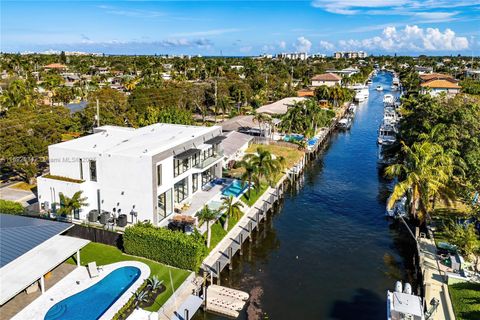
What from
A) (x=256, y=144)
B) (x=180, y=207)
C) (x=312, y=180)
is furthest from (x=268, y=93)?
(x=180, y=207)

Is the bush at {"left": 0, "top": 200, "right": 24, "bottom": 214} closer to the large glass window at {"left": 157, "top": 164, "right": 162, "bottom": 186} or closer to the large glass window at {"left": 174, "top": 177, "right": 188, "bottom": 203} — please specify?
the large glass window at {"left": 157, "top": 164, "right": 162, "bottom": 186}

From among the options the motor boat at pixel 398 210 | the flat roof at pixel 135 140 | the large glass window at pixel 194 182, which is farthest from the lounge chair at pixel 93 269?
the motor boat at pixel 398 210

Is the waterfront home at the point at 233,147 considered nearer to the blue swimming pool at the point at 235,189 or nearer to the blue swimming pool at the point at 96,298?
the blue swimming pool at the point at 235,189

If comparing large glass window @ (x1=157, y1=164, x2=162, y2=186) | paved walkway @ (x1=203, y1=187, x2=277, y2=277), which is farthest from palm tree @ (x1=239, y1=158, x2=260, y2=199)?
large glass window @ (x1=157, y1=164, x2=162, y2=186)

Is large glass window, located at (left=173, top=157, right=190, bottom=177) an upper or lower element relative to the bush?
upper

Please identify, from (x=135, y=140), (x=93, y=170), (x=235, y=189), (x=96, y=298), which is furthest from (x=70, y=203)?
(x=235, y=189)

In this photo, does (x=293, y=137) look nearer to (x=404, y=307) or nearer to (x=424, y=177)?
(x=424, y=177)
